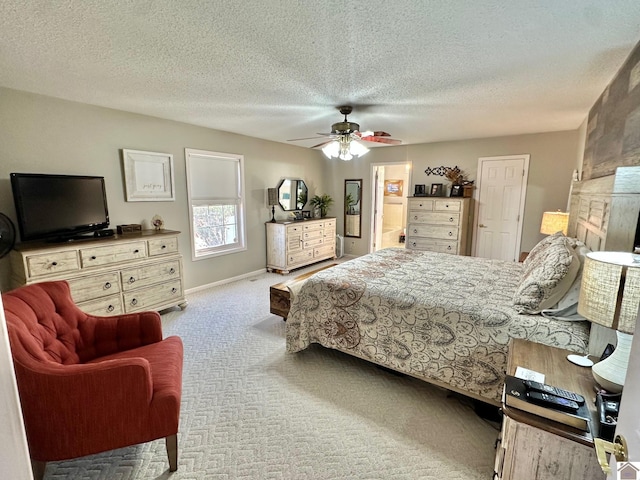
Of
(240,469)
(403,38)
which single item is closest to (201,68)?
(403,38)

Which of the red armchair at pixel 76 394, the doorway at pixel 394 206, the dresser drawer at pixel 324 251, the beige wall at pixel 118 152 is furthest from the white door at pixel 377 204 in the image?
the red armchair at pixel 76 394

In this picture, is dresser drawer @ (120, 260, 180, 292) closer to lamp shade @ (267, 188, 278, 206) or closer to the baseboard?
the baseboard

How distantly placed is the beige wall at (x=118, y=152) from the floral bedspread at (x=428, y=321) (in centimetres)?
229

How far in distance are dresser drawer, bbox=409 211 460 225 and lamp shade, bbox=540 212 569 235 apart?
4.05ft

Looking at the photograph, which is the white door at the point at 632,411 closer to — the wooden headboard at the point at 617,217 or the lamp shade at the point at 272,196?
the wooden headboard at the point at 617,217

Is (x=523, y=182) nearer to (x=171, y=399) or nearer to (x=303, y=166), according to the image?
(x=303, y=166)

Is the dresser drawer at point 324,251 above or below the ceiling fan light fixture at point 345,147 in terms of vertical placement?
below

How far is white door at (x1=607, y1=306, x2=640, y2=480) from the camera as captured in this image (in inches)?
24.5

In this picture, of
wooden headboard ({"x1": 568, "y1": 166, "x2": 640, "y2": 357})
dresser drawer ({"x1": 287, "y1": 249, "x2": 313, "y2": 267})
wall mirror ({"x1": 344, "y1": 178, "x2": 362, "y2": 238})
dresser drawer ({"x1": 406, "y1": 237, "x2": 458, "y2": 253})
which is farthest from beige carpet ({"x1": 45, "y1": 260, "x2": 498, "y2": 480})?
wall mirror ({"x1": 344, "y1": 178, "x2": 362, "y2": 238})

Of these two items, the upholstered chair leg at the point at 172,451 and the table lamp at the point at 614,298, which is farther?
the upholstered chair leg at the point at 172,451

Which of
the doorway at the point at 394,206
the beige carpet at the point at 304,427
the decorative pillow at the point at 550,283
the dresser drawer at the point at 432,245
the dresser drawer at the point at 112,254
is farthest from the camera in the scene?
the doorway at the point at 394,206

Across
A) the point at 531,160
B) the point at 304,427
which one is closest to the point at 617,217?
the point at 304,427

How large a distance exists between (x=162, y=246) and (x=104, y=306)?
830 mm

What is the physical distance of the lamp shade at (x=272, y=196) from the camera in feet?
17.1
